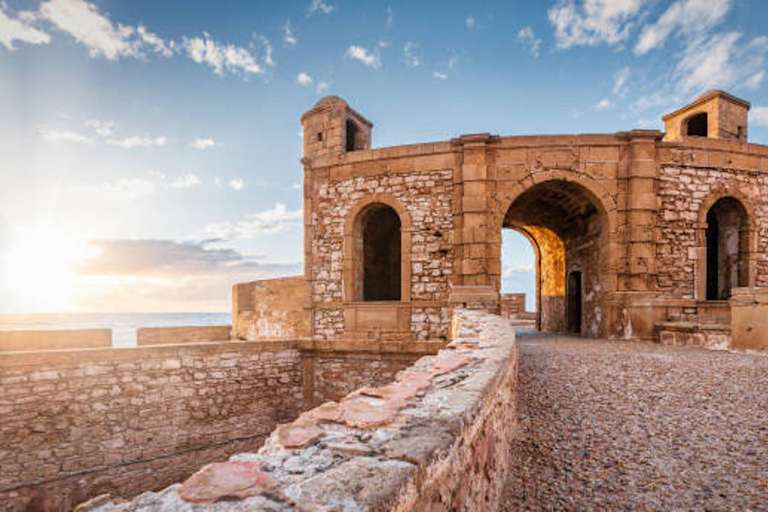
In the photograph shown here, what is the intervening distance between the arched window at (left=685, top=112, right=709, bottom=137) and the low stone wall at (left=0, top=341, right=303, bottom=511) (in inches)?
560

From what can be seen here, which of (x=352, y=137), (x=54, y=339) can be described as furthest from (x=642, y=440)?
(x=352, y=137)

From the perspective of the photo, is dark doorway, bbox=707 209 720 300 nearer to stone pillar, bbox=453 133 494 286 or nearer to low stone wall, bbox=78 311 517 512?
stone pillar, bbox=453 133 494 286

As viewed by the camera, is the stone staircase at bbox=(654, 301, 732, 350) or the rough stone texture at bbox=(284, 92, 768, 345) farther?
the rough stone texture at bbox=(284, 92, 768, 345)

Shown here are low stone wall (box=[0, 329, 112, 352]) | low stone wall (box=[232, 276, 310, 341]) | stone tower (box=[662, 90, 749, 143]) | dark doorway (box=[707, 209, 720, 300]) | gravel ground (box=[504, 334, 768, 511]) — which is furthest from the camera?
low stone wall (box=[232, 276, 310, 341])

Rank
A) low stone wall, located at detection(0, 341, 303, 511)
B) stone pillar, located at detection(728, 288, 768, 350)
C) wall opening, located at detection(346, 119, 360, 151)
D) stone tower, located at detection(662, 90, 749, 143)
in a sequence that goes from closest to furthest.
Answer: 1. stone pillar, located at detection(728, 288, 768, 350)
2. low stone wall, located at detection(0, 341, 303, 511)
3. stone tower, located at detection(662, 90, 749, 143)
4. wall opening, located at detection(346, 119, 360, 151)

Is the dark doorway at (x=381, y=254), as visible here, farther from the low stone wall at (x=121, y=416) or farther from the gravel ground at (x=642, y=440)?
the gravel ground at (x=642, y=440)

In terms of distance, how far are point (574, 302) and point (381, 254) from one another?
20.9 feet

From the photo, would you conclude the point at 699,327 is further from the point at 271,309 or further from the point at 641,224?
the point at 271,309

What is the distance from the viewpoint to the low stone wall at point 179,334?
35.6ft

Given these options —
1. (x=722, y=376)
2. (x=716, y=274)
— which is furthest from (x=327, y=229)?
(x=716, y=274)

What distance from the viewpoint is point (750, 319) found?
6477 mm

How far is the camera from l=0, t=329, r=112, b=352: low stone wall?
8016 millimetres

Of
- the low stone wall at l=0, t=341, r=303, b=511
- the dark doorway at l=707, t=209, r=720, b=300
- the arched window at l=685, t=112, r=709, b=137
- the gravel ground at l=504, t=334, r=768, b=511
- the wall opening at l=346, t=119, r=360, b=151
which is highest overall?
the arched window at l=685, t=112, r=709, b=137

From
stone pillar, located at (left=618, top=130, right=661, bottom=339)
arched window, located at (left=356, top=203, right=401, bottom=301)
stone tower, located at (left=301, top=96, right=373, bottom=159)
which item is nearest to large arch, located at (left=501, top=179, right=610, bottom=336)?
stone pillar, located at (left=618, top=130, right=661, bottom=339)
